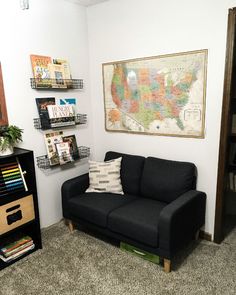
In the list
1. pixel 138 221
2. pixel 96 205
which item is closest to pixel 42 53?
pixel 96 205

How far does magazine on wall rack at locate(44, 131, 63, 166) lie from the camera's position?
2777 mm

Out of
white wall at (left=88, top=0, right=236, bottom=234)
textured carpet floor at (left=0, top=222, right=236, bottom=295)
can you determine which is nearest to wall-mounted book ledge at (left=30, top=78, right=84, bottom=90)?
white wall at (left=88, top=0, right=236, bottom=234)

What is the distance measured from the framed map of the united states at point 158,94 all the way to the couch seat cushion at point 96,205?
2.67ft

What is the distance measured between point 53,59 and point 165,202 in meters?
1.94

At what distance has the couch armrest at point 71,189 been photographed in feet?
8.87

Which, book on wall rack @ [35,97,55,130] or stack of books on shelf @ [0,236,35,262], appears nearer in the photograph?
stack of books on shelf @ [0,236,35,262]

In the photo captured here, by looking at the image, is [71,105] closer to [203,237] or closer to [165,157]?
[165,157]

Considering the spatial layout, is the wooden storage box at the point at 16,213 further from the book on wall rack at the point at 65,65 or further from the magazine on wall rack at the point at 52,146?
the book on wall rack at the point at 65,65

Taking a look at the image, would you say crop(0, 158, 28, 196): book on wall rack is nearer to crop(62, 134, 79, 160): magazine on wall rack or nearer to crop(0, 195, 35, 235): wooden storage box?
crop(0, 195, 35, 235): wooden storage box

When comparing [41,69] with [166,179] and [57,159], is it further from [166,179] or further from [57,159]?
[166,179]

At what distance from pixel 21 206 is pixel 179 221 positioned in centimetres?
140

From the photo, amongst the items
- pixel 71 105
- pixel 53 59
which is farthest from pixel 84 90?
pixel 53 59

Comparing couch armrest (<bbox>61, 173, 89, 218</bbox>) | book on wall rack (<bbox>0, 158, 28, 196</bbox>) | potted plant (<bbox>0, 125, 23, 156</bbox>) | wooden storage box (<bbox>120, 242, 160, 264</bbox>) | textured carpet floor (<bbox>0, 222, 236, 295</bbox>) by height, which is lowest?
textured carpet floor (<bbox>0, 222, 236, 295</bbox>)

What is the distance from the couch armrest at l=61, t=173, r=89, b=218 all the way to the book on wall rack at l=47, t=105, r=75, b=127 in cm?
65
